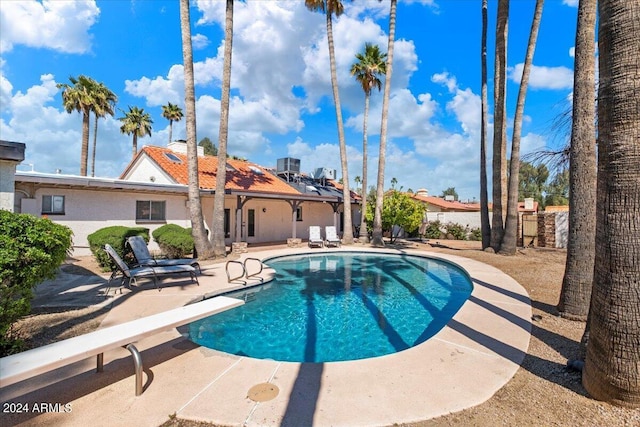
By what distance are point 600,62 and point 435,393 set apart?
3937 mm

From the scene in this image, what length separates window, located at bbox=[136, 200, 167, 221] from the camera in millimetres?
14398

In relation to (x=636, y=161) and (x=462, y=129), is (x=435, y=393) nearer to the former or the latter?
(x=636, y=161)

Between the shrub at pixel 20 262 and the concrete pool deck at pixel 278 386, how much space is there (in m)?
0.93

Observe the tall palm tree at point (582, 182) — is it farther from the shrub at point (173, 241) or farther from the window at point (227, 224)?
the window at point (227, 224)

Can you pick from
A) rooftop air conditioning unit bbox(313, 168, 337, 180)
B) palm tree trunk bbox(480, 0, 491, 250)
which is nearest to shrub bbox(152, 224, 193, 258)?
palm tree trunk bbox(480, 0, 491, 250)

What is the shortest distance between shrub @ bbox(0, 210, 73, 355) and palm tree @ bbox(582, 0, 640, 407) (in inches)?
269

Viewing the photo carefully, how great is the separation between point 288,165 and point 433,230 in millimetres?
13203

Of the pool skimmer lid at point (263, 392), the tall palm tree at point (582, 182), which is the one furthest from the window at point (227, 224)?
the tall palm tree at point (582, 182)

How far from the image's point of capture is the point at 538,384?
3.42m

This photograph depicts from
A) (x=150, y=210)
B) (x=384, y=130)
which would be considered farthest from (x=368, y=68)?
(x=150, y=210)

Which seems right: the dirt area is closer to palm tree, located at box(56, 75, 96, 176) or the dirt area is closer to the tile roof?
the tile roof

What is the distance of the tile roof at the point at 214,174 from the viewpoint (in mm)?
17234

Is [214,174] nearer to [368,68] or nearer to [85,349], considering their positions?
[368,68]

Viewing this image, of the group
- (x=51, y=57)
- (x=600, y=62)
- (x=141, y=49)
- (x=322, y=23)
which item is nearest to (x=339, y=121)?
(x=322, y=23)
